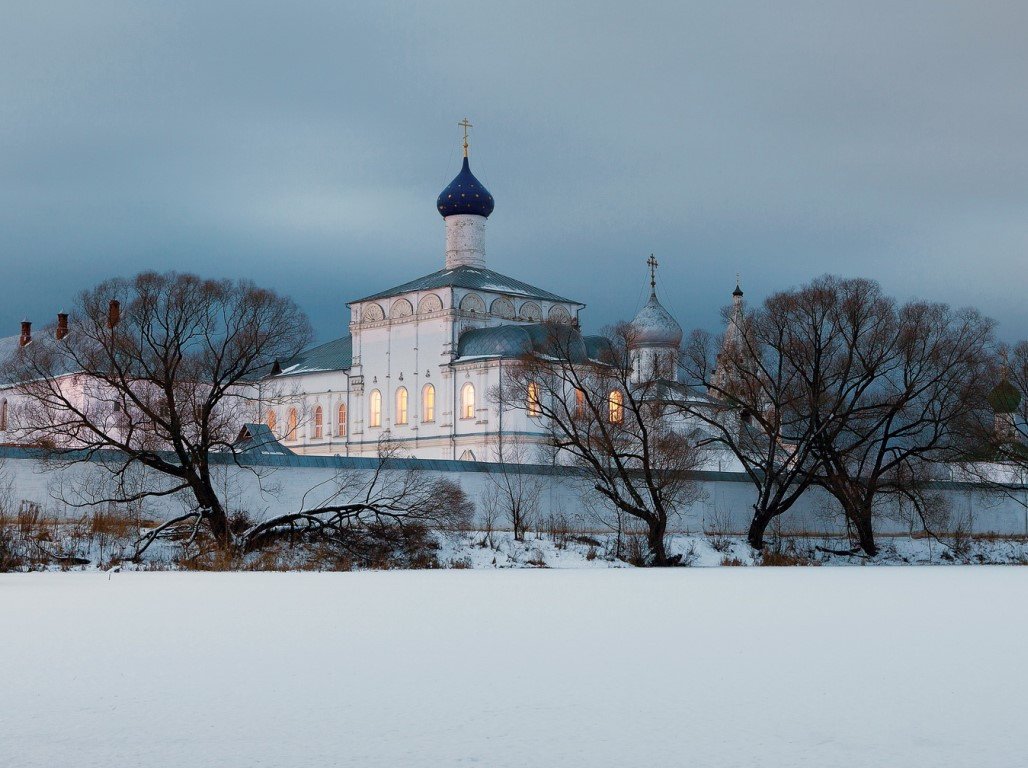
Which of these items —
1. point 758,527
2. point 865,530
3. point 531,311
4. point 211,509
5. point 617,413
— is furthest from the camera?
point 531,311

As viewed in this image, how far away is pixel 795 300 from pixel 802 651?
66.5 feet

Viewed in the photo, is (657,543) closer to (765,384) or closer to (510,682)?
(765,384)

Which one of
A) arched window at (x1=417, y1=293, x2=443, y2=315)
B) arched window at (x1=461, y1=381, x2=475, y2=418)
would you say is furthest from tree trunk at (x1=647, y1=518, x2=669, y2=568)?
arched window at (x1=417, y1=293, x2=443, y2=315)

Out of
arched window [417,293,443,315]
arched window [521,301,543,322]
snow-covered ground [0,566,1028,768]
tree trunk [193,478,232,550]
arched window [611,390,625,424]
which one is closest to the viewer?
snow-covered ground [0,566,1028,768]

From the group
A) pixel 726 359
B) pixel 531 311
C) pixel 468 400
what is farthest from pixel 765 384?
pixel 531 311

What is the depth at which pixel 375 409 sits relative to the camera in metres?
47.9

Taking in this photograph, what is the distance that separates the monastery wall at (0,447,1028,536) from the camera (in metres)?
25.1

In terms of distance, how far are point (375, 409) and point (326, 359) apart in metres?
4.06

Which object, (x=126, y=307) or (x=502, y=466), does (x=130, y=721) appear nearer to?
(x=126, y=307)

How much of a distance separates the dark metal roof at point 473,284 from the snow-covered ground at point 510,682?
33.1m

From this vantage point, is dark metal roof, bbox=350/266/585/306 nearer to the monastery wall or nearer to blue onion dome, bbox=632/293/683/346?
blue onion dome, bbox=632/293/683/346

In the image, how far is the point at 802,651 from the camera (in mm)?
9352

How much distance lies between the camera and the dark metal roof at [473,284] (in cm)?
4725

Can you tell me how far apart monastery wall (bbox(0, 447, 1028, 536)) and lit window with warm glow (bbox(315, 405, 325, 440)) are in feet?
65.0
